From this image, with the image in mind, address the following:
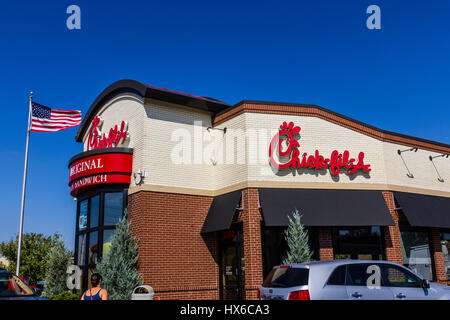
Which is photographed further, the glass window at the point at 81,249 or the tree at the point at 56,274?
the tree at the point at 56,274

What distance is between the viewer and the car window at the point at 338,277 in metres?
8.37

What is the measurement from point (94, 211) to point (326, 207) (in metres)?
9.16

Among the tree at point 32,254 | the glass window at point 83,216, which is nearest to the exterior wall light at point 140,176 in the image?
the glass window at point 83,216

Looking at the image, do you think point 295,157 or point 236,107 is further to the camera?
point 236,107

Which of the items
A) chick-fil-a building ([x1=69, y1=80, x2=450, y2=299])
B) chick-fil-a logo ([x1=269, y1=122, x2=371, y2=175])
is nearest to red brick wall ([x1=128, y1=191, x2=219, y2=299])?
chick-fil-a building ([x1=69, y1=80, x2=450, y2=299])

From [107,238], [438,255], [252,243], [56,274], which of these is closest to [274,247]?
[252,243]

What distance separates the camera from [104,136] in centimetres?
1872

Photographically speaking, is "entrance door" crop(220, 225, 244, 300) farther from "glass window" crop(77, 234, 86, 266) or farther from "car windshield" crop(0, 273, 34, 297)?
"car windshield" crop(0, 273, 34, 297)

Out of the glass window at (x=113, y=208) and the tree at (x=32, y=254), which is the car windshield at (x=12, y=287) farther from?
the tree at (x=32, y=254)

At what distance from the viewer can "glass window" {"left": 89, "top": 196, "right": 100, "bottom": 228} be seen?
17000 mm

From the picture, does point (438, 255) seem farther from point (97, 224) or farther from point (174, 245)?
point (97, 224)

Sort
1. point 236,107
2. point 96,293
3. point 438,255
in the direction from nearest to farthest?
point 96,293 → point 236,107 → point 438,255

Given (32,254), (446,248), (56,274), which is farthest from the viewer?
Result: (32,254)

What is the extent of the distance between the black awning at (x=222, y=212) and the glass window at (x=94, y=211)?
14.4 feet
